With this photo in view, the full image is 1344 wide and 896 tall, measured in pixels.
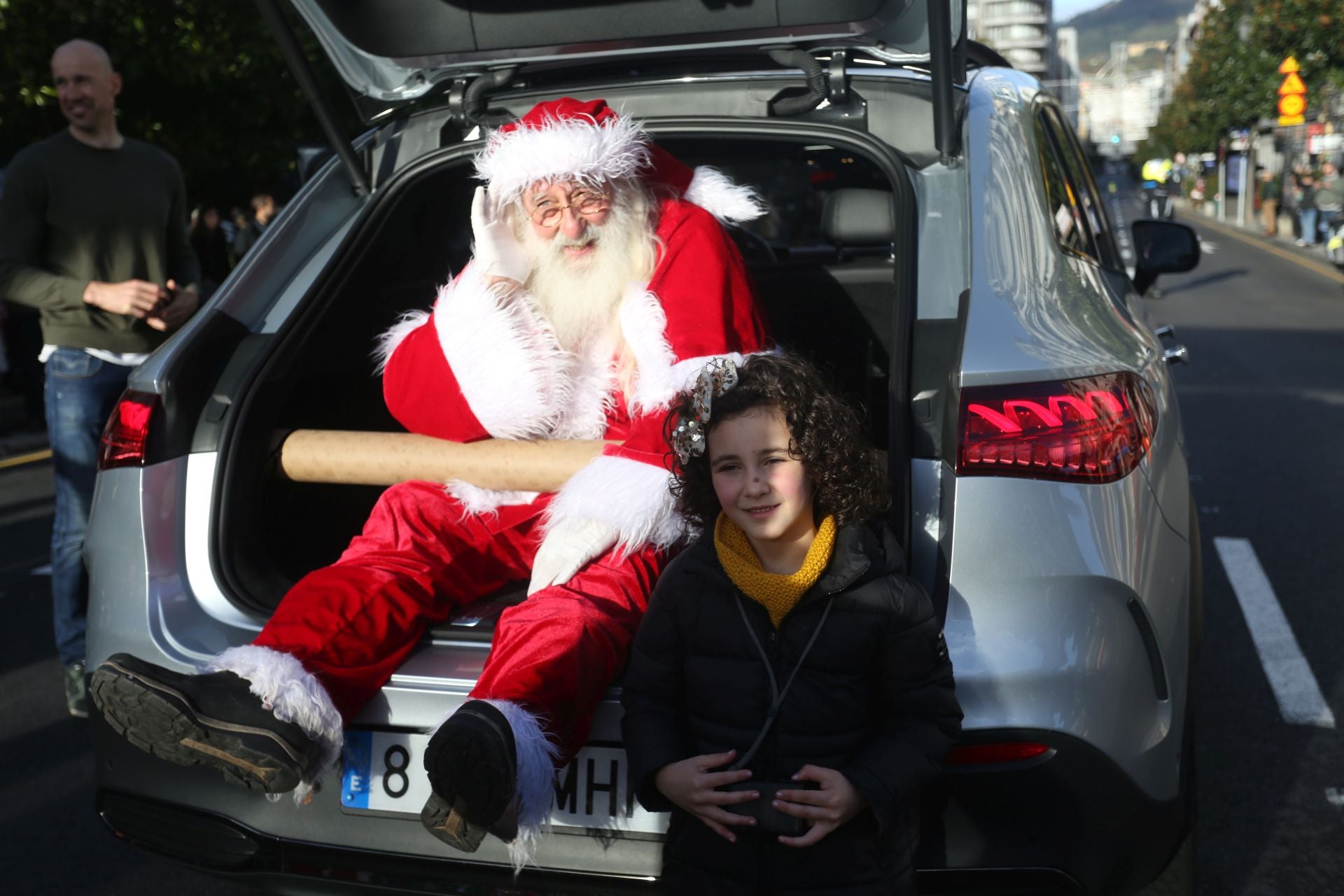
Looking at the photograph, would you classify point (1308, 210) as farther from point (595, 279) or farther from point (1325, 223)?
point (595, 279)

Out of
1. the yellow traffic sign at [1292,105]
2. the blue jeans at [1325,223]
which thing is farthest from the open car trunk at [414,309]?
the blue jeans at [1325,223]

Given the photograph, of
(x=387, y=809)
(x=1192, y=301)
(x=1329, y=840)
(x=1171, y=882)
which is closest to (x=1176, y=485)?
(x=1171, y=882)

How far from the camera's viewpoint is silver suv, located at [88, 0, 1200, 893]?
2.19m

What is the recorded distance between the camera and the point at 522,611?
8.06 feet

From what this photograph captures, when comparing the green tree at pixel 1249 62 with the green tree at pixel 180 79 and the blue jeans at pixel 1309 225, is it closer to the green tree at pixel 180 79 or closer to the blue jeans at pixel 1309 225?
the blue jeans at pixel 1309 225

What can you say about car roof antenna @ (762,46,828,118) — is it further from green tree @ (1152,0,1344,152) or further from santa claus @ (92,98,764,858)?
green tree @ (1152,0,1344,152)

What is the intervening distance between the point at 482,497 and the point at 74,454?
1805 mm

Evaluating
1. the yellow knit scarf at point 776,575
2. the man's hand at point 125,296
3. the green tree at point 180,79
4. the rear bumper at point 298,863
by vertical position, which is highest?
the green tree at point 180,79

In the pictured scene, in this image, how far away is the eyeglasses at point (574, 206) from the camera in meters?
Answer: 3.08

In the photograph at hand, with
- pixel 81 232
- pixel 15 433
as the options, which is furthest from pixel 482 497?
pixel 15 433

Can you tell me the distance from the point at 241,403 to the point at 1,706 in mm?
2147

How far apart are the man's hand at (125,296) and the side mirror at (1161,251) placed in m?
2.93

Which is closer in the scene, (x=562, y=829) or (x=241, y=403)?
(x=562, y=829)

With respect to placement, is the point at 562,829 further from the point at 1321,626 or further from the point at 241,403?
the point at 1321,626
